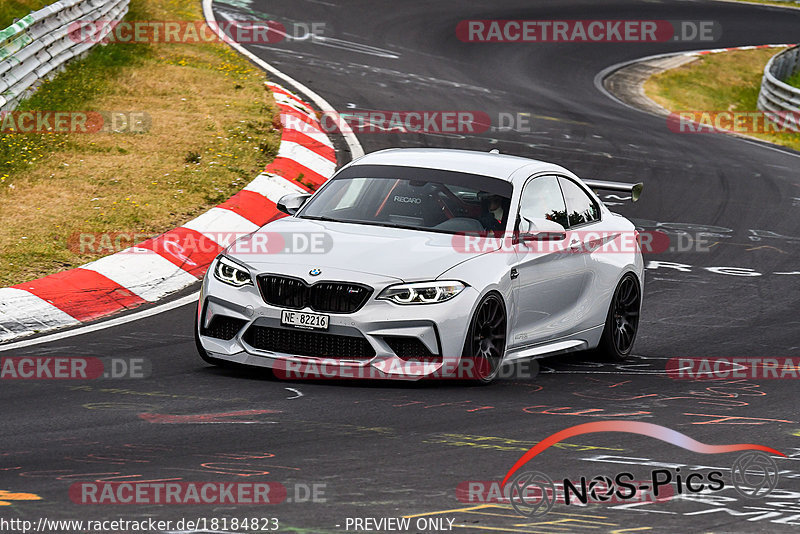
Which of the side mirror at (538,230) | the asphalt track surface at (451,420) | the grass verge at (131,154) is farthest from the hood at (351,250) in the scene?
the grass verge at (131,154)

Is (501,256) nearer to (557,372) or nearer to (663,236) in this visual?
(557,372)

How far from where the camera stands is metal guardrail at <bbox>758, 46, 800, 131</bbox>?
2502 centimetres

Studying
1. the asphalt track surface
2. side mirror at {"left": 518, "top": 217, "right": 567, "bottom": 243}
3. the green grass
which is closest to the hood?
side mirror at {"left": 518, "top": 217, "right": 567, "bottom": 243}

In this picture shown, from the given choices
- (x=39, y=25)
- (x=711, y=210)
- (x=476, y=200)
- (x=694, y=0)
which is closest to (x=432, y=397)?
(x=476, y=200)

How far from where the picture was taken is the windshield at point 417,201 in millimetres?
9086

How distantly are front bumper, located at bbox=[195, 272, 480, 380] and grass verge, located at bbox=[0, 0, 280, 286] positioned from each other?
3085 millimetres

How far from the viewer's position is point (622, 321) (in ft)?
33.5

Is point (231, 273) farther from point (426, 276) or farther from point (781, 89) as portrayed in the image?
point (781, 89)

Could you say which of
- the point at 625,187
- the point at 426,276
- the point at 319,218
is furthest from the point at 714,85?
the point at 426,276

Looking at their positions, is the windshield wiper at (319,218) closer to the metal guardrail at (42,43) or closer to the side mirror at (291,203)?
the side mirror at (291,203)

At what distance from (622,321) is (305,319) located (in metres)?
3.16

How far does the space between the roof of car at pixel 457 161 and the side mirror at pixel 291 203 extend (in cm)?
57

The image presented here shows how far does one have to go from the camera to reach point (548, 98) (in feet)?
75.4

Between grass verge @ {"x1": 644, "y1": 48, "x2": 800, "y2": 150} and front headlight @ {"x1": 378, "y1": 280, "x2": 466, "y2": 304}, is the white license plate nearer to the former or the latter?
front headlight @ {"x1": 378, "y1": 280, "x2": 466, "y2": 304}
